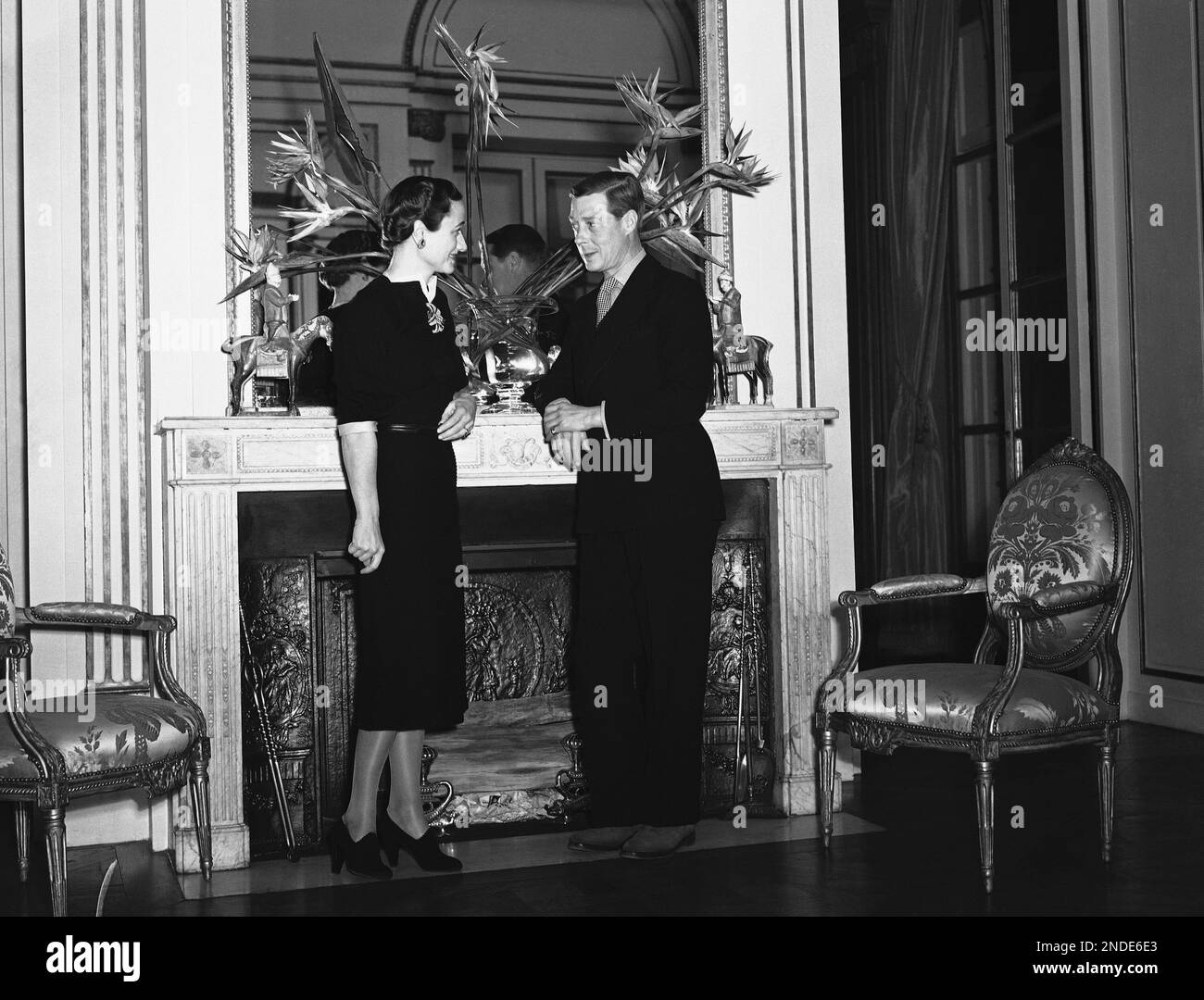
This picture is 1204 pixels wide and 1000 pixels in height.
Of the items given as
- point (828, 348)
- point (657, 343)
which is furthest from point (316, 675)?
point (828, 348)

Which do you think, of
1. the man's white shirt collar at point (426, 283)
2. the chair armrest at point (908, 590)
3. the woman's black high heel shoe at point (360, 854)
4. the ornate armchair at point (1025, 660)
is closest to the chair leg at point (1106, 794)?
the ornate armchair at point (1025, 660)

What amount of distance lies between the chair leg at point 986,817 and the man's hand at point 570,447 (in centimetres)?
129

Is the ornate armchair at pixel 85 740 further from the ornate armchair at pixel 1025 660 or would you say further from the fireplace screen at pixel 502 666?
the ornate armchair at pixel 1025 660

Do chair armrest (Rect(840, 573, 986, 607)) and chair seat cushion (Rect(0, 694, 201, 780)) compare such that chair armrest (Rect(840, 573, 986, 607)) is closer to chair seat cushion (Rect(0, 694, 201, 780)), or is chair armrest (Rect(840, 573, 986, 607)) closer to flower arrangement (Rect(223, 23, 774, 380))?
flower arrangement (Rect(223, 23, 774, 380))

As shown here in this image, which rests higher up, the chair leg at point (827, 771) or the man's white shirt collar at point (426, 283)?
the man's white shirt collar at point (426, 283)

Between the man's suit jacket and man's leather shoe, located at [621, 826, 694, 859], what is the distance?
2.74ft

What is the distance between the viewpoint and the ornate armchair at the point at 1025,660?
3.13 metres

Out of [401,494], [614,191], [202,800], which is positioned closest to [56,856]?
[202,800]

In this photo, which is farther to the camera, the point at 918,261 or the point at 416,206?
the point at 918,261

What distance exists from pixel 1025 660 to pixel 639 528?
3.98ft

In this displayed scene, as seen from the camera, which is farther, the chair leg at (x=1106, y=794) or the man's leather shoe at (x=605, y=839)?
the man's leather shoe at (x=605, y=839)

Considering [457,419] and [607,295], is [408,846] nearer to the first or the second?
[457,419]

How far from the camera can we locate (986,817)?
3041 mm

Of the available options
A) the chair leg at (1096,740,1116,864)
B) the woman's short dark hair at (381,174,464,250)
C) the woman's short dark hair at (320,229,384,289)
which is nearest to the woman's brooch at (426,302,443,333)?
the woman's short dark hair at (381,174,464,250)
